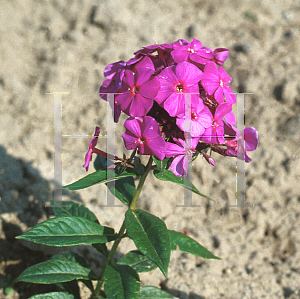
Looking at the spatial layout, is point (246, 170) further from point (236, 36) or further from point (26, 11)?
point (26, 11)

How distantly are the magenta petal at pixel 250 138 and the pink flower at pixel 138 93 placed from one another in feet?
1.51

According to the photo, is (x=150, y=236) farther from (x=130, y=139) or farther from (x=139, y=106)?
(x=139, y=106)

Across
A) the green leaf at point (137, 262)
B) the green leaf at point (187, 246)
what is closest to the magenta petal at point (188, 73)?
the green leaf at point (187, 246)

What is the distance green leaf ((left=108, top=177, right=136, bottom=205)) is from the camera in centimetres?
182

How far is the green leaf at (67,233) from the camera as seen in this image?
1.54 meters

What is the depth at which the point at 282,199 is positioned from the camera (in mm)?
2564

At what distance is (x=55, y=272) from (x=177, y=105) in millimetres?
1214

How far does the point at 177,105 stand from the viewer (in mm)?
1239

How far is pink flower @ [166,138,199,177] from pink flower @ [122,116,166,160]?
0.05 metres

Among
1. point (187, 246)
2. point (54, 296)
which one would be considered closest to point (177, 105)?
point (187, 246)

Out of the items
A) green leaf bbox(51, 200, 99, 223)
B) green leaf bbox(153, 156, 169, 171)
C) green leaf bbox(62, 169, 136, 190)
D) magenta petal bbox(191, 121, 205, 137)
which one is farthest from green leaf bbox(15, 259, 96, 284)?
magenta petal bbox(191, 121, 205, 137)

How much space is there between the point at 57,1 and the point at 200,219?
2.46 m

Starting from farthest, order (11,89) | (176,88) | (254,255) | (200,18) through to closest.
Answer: (200,18) < (11,89) < (254,255) < (176,88)

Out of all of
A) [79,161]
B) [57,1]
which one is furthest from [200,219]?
[57,1]
